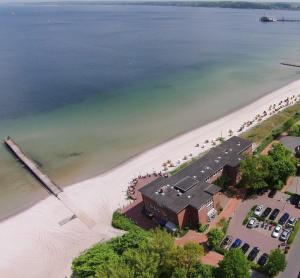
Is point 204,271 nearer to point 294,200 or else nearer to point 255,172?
point 255,172

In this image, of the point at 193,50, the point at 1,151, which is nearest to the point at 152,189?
the point at 1,151

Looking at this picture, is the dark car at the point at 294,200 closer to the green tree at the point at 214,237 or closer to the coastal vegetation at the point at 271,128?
the green tree at the point at 214,237

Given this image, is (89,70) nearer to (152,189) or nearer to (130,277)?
(152,189)

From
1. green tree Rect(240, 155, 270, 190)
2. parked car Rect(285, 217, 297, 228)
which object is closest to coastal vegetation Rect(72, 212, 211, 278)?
parked car Rect(285, 217, 297, 228)

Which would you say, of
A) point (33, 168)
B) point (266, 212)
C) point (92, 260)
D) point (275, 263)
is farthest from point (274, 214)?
point (33, 168)

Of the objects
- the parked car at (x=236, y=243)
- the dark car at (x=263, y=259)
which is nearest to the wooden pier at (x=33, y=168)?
the parked car at (x=236, y=243)

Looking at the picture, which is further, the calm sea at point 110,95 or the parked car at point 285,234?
the calm sea at point 110,95

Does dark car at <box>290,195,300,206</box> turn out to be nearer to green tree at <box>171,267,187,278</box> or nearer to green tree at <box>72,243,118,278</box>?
green tree at <box>171,267,187,278</box>
